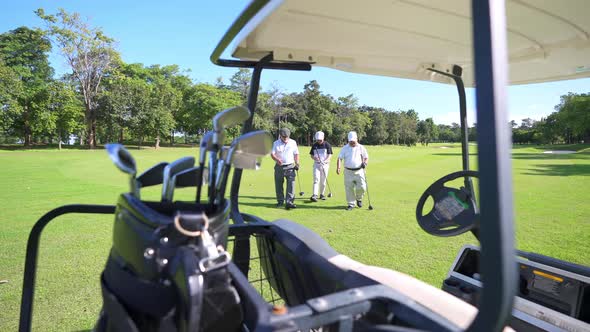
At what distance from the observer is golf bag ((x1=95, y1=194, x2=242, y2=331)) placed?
0.87 metres

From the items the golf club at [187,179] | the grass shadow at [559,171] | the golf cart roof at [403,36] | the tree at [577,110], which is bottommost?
the grass shadow at [559,171]

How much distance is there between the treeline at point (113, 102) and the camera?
137 ft

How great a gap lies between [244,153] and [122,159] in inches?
14.2

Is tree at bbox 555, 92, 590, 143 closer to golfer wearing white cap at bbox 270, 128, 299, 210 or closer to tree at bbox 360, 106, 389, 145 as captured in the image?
golfer wearing white cap at bbox 270, 128, 299, 210

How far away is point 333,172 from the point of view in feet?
56.0

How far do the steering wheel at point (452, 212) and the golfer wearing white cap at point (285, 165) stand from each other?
672 cm

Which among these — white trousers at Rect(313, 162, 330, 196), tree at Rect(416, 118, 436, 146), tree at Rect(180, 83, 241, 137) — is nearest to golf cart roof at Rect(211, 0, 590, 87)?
white trousers at Rect(313, 162, 330, 196)

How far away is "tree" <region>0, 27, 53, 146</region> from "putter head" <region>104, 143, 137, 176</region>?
4789cm

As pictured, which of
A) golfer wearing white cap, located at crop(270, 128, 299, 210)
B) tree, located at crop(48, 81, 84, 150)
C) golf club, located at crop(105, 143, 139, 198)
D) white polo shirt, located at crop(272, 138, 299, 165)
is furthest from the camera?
Result: tree, located at crop(48, 81, 84, 150)

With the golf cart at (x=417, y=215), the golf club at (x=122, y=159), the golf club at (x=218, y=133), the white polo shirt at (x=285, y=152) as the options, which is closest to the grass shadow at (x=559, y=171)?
the white polo shirt at (x=285, y=152)

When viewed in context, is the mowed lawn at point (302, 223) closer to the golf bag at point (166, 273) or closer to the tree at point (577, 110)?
the golf bag at point (166, 273)

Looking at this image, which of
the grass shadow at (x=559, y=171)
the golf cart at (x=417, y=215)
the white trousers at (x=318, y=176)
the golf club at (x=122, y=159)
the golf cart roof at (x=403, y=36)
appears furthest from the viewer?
the grass shadow at (x=559, y=171)

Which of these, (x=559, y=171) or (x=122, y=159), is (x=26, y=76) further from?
(x=122, y=159)

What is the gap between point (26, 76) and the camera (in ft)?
146
